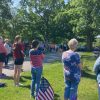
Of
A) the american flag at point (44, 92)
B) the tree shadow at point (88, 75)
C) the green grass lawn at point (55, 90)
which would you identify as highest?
the american flag at point (44, 92)

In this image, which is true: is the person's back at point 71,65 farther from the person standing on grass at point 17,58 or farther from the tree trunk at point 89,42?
the tree trunk at point 89,42

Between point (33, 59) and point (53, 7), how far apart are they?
196ft

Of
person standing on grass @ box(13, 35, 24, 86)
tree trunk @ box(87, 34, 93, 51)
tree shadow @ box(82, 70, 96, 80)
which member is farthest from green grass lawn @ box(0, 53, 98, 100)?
tree trunk @ box(87, 34, 93, 51)

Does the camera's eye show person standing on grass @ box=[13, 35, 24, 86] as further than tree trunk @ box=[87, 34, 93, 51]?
No

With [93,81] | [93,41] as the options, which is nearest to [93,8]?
[93,81]

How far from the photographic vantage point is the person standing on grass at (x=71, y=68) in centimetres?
997

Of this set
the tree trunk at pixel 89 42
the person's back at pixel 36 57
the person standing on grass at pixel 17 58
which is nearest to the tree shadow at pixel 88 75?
the person standing on grass at pixel 17 58

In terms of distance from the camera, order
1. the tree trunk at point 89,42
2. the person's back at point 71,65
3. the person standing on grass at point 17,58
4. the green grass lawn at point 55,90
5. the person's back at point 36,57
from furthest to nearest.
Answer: the tree trunk at point 89,42, the person standing on grass at point 17,58, the green grass lawn at point 55,90, the person's back at point 36,57, the person's back at point 71,65

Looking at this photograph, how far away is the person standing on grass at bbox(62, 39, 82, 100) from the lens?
9.97m

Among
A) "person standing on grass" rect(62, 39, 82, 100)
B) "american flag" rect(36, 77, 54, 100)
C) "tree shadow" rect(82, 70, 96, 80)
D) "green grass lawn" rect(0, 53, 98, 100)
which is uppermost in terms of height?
"person standing on grass" rect(62, 39, 82, 100)

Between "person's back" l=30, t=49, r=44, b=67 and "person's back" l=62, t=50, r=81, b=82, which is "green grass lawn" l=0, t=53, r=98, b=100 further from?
"person's back" l=62, t=50, r=81, b=82

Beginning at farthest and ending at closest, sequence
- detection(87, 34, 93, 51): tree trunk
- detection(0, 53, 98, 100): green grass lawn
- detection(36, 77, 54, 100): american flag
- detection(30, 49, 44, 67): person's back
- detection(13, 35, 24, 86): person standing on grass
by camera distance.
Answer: detection(87, 34, 93, 51): tree trunk
detection(13, 35, 24, 86): person standing on grass
detection(0, 53, 98, 100): green grass lawn
detection(30, 49, 44, 67): person's back
detection(36, 77, 54, 100): american flag

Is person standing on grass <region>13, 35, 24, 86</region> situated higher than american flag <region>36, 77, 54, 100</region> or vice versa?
person standing on grass <region>13, 35, 24, 86</region>

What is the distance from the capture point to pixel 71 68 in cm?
1006
